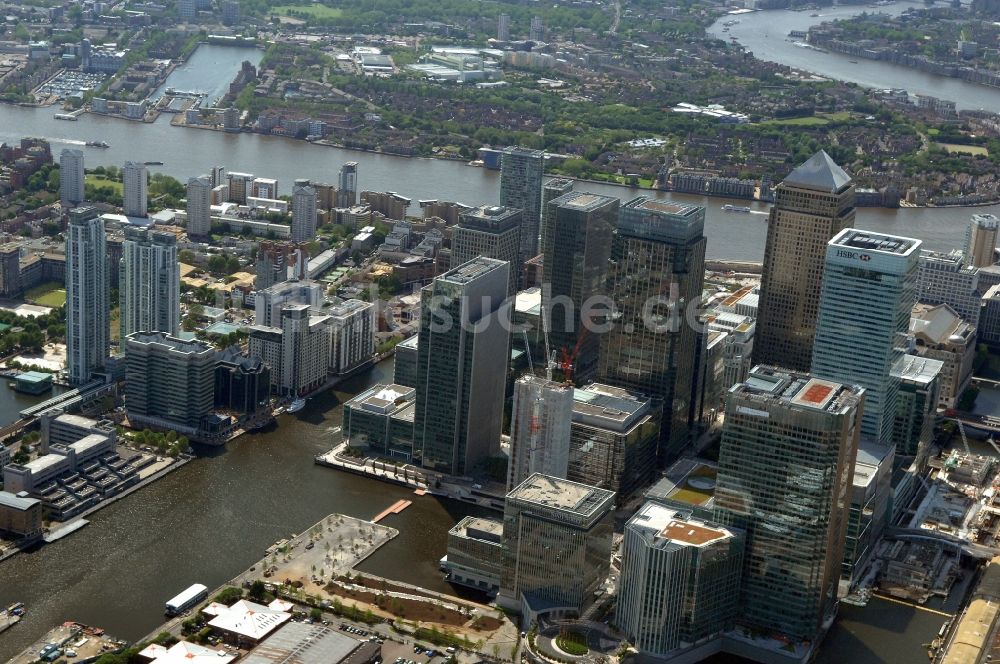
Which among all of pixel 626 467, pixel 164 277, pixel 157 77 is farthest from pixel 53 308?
pixel 157 77

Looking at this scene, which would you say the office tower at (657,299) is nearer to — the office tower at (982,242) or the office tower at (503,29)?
the office tower at (982,242)

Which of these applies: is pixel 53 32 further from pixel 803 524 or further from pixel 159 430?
pixel 803 524

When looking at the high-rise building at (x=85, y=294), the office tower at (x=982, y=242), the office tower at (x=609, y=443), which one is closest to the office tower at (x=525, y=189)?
the office tower at (x=609, y=443)

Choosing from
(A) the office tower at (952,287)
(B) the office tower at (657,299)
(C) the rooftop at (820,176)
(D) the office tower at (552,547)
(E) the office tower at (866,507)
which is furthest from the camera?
(A) the office tower at (952,287)

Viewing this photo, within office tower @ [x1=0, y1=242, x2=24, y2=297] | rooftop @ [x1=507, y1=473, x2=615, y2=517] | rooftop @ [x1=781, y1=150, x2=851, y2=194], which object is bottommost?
office tower @ [x1=0, y1=242, x2=24, y2=297]

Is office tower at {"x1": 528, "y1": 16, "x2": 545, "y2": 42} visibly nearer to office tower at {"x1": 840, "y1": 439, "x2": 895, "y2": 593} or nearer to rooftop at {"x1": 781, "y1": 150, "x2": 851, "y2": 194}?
rooftop at {"x1": 781, "y1": 150, "x2": 851, "y2": 194}

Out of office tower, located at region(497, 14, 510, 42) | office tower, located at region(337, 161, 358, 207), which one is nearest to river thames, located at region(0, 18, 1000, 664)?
office tower, located at region(337, 161, 358, 207)
